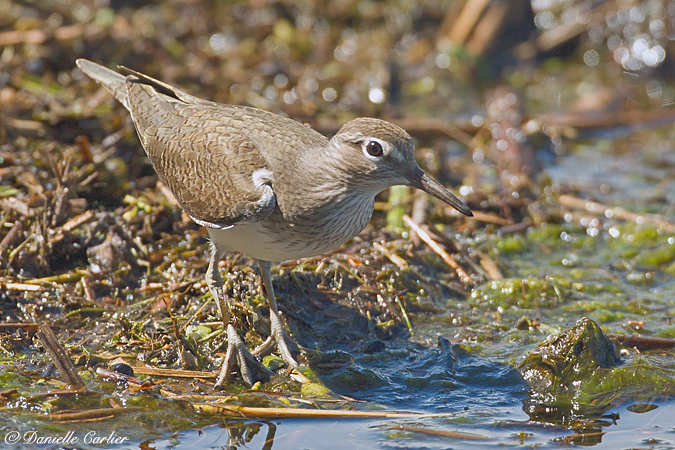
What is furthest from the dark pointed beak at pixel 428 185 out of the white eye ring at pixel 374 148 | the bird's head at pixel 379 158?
the white eye ring at pixel 374 148

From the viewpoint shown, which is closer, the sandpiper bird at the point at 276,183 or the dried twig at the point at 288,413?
the dried twig at the point at 288,413

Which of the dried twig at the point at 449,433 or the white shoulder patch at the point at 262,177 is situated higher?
the white shoulder patch at the point at 262,177

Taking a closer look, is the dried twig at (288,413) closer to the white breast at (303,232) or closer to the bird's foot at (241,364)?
the bird's foot at (241,364)

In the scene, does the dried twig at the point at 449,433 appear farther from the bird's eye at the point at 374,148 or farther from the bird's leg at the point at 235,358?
the bird's eye at the point at 374,148

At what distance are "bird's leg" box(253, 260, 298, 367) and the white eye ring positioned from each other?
1.21 meters

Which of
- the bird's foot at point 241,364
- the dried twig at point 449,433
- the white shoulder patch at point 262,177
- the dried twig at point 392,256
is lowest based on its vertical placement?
the dried twig at point 449,433

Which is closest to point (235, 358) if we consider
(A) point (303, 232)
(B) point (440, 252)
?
(A) point (303, 232)

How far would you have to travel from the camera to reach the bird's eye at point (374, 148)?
4738 mm

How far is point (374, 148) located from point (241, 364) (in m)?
1.67

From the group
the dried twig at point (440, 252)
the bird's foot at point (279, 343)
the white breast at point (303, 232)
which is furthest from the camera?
the dried twig at point (440, 252)

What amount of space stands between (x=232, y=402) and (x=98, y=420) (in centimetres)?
80

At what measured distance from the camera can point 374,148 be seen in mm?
4754

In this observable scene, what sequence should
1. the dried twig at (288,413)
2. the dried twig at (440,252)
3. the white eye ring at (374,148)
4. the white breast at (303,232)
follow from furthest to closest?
1. the dried twig at (440,252)
2. the white breast at (303,232)
3. the white eye ring at (374,148)
4. the dried twig at (288,413)

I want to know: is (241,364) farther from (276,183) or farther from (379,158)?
(379,158)
